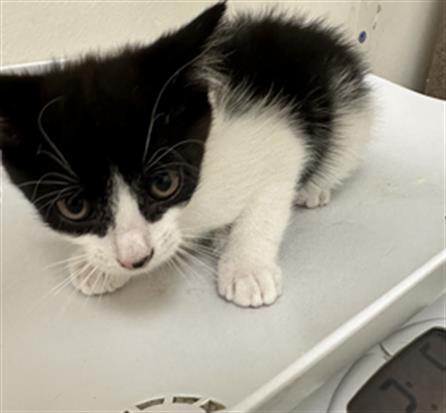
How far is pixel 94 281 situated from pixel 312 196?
0.35m

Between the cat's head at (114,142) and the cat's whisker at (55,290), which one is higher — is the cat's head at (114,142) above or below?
above

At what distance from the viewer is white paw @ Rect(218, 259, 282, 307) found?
712mm

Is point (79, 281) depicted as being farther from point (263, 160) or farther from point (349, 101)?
point (349, 101)

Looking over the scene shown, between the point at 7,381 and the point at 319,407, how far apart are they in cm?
34

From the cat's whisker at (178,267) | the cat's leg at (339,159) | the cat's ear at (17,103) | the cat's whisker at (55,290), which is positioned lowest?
the cat's whisker at (55,290)

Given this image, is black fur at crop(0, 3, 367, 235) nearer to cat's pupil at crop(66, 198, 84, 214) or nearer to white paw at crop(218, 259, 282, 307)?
cat's pupil at crop(66, 198, 84, 214)

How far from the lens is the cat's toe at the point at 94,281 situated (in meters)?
0.74

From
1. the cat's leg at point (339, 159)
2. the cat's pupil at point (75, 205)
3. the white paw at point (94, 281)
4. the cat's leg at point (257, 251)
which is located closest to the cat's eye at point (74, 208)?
the cat's pupil at point (75, 205)

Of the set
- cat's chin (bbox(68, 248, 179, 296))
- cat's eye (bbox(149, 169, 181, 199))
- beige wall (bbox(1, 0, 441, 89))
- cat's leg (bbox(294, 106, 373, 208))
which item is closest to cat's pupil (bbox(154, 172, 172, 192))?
cat's eye (bbox(149, 169, 181, 199))

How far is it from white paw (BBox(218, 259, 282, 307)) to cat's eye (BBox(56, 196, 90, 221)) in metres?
0.21

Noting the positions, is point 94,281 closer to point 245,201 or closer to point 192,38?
point 245,201

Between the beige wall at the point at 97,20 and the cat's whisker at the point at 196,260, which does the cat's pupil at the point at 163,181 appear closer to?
the cat's whisker at the point at 196,260

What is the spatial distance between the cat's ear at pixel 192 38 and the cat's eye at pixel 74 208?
0.57ft

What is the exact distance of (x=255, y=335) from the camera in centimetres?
67
